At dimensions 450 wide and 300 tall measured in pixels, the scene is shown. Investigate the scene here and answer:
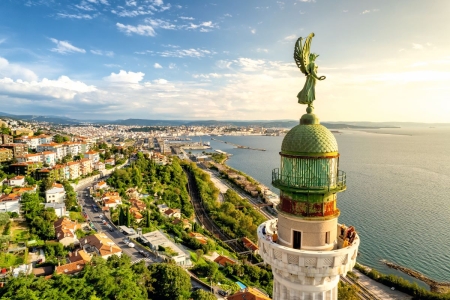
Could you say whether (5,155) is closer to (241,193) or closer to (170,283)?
(241,193)

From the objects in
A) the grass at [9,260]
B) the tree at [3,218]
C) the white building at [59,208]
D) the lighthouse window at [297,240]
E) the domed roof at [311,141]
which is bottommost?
the grass at [9,260]

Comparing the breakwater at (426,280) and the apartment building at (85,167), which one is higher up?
the apartment building at (85,167)

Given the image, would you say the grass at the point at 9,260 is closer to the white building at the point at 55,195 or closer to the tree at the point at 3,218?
the tree at the point at 3,218

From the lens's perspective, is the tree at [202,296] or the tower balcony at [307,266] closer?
the tower balcony at [307,266]

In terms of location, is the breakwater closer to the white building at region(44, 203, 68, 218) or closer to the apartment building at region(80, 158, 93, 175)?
the white building at region(44, 203, 68, 218)

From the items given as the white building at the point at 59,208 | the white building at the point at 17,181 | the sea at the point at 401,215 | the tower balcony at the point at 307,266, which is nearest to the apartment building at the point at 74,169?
the white building at the point at 17,181

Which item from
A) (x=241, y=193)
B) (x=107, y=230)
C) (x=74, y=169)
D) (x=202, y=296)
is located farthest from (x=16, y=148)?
(x=202, y=296)

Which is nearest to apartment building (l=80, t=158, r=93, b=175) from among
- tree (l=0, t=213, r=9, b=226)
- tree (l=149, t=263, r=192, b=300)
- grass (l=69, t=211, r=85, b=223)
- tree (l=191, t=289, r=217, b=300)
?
grass (l=69, t=211, r=85, b=223)
